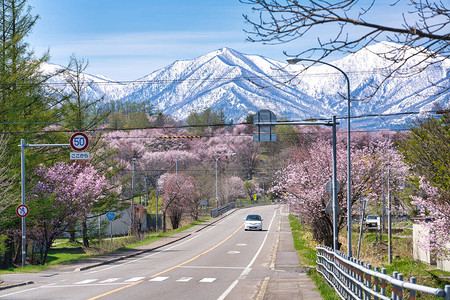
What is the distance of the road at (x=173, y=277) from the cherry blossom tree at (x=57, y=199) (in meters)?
5.34

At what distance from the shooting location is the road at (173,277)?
1714 centimetres

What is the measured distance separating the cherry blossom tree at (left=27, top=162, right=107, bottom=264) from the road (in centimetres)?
534

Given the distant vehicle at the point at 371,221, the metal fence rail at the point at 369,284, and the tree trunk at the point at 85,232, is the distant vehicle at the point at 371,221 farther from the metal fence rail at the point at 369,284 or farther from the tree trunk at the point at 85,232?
the metal fence rail at the point at 369,284

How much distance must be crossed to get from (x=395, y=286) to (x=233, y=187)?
308ft

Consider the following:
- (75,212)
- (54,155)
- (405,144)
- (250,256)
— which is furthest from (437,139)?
(54,155)

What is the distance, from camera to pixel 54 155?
136 feet

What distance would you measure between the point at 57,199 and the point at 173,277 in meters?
15.1

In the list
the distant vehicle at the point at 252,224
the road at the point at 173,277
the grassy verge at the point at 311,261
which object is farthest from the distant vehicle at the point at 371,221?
the road at the point at 173,277

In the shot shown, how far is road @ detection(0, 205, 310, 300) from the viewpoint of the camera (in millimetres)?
17141

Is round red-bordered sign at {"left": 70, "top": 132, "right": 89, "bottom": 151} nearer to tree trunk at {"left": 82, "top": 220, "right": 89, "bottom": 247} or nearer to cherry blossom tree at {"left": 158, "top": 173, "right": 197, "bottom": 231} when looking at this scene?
tree trunk at {"left": 82, "top": 220, "right": 89, "bottom": 247}

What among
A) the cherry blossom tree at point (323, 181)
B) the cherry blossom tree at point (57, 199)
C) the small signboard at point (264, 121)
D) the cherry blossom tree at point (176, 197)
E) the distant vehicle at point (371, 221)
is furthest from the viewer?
the cherry blossom tree at point (176, 197)

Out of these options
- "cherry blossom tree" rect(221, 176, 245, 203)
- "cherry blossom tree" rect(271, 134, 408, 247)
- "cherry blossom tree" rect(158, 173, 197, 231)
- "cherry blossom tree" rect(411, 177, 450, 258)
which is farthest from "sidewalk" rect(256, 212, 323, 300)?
"cherry blossom tree" rect(221, 176, 245, 203)

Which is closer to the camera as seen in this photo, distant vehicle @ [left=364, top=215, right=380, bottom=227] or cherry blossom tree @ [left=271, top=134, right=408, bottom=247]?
cherry blossom tree @ [left=271, top=134, right=408, bottom=247]

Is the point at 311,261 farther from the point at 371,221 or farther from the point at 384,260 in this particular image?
the point at 371,221
